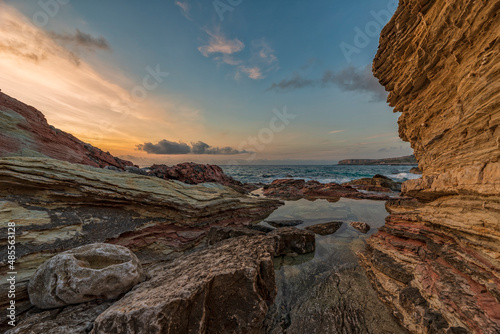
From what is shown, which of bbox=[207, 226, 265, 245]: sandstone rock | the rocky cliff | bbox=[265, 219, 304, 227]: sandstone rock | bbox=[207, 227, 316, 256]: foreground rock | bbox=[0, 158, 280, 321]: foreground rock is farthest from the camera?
bbox=[265, 219, 304, 227]: sandstone rock

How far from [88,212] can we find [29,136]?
10.5 m

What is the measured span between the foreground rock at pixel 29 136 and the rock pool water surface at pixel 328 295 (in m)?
16.3

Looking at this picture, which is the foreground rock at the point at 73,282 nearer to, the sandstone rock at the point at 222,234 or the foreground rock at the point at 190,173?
the sandstone rock at the point at 222,234

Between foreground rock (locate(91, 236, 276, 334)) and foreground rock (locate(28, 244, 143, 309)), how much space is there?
1.75 feet

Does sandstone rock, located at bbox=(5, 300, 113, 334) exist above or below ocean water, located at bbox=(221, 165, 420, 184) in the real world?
above

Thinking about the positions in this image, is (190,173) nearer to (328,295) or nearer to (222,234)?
(222,234)

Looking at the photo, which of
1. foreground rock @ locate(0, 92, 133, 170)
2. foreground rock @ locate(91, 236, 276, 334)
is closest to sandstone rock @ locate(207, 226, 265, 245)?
foreground rock @ locate(91, 236, 276, 334)

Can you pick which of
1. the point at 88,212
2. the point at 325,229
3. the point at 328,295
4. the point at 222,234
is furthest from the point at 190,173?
the point at 328,295

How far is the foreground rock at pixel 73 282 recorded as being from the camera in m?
4.02

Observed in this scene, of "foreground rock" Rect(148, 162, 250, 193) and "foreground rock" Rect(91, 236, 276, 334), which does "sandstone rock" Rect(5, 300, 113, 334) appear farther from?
"foreground rock" Rect(148, 162, 250, 193)

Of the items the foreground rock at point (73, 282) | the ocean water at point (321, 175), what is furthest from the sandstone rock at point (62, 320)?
the ocean water at point (321, 175)

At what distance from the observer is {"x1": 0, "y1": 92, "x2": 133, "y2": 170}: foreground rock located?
10.5 meters

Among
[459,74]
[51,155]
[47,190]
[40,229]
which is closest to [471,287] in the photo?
[459,74]

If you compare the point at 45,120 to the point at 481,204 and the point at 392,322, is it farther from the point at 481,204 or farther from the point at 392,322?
the point at 481,204
